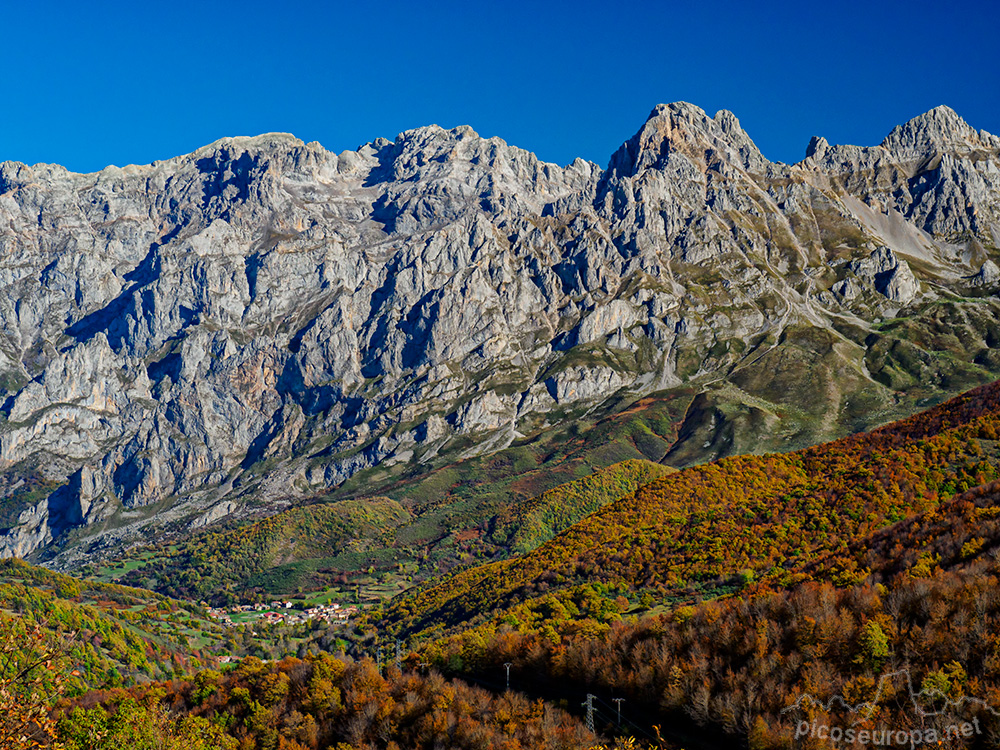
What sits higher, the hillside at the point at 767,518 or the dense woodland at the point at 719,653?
the hillside at the point at 767,518

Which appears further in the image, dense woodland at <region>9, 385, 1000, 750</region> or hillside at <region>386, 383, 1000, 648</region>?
hillside at <region>386, 383, 1000, 648</region>

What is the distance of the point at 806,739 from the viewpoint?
44.0m

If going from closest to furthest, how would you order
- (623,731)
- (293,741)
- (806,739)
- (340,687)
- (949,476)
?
(806,739) → (623,731) → (293,741) → (340,687) → (949,476)

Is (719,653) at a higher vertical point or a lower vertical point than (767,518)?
lower

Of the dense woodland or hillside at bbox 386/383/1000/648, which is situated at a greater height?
hillside at bbox 386/383/1000/648

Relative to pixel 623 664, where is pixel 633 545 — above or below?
Result: above

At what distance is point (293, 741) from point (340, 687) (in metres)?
8.83

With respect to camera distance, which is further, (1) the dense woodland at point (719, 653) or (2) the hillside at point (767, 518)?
(2) the hillside at point (767, 518)

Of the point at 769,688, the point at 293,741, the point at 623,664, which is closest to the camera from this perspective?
the point at 769,688

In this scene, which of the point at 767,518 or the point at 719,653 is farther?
the point at 767,518

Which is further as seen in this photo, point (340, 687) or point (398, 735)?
point (340, 687)

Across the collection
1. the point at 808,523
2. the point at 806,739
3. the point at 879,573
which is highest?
the point at 808,523

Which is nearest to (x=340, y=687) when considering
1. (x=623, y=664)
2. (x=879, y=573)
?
(x=623, y=664)

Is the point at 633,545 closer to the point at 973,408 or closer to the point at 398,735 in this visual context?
the point at 973,408
